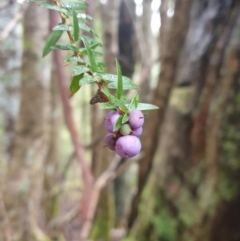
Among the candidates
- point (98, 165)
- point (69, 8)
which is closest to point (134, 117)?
point (69, 8)

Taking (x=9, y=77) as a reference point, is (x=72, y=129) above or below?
below

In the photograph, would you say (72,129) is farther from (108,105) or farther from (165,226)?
(108,105)

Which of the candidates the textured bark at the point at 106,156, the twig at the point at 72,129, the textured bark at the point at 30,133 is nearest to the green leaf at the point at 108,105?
the twig at the point at 72,129

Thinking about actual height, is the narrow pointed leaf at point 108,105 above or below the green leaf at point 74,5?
below

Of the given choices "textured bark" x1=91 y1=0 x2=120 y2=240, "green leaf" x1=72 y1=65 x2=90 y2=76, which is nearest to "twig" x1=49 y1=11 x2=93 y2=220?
"textured bark" x1=91 y1=0 x2=120 y2=240

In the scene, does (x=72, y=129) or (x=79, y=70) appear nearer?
(x=79, y=70)

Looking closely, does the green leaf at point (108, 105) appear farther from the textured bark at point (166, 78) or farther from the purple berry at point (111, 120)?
the textured bark at point (166, 78)

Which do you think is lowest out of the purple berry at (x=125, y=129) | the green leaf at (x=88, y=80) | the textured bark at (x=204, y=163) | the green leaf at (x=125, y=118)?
the textured bark at (x=204, y=163)

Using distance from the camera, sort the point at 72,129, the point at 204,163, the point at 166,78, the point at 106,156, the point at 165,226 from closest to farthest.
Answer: the point at 72,129 < the point at 204,163 < the point at 165,226 < the point at 166,78 < the point at 106,156

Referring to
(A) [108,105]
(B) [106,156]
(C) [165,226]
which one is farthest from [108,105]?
(B) [106,156]
